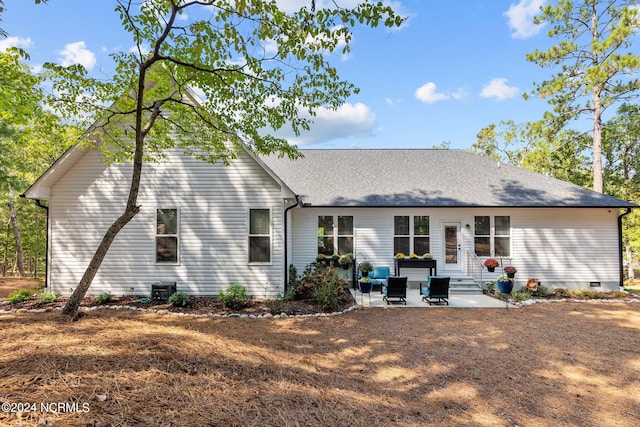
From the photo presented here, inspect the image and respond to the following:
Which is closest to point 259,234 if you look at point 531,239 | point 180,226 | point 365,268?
point 180,226

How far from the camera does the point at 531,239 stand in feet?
37.1

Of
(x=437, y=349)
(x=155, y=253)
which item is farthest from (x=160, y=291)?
(x=437, y=349)

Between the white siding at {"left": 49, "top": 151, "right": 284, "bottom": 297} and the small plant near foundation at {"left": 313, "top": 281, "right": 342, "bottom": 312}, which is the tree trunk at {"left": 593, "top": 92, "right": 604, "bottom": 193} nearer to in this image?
the small plant near foundation at {"left": 313, "top": 281, "right": 342, "bottom": 312}

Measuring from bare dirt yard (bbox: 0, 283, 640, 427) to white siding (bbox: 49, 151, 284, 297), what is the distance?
2.67 m

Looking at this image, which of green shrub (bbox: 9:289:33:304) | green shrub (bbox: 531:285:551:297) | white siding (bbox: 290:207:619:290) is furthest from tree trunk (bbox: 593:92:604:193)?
green shrub (bbox: 9:289:33:304)

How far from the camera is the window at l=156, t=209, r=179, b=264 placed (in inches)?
376

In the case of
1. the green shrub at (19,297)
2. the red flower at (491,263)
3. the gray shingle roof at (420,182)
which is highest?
the gray shingle roof at (420,182)

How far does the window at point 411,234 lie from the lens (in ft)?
37.9

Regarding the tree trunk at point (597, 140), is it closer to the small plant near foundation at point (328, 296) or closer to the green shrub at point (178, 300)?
the small plant near foundation at point (328, 296)

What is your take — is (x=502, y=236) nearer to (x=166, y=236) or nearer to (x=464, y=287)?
(x=464, y=287)

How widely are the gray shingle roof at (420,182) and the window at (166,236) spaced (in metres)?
4.54

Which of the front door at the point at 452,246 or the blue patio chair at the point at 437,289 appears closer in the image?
the blue patio chair at the point at 437,289

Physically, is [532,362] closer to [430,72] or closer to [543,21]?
[430,72]

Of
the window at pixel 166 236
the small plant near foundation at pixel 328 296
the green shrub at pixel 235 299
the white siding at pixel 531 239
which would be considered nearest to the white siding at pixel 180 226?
the window at pixel 166 236
